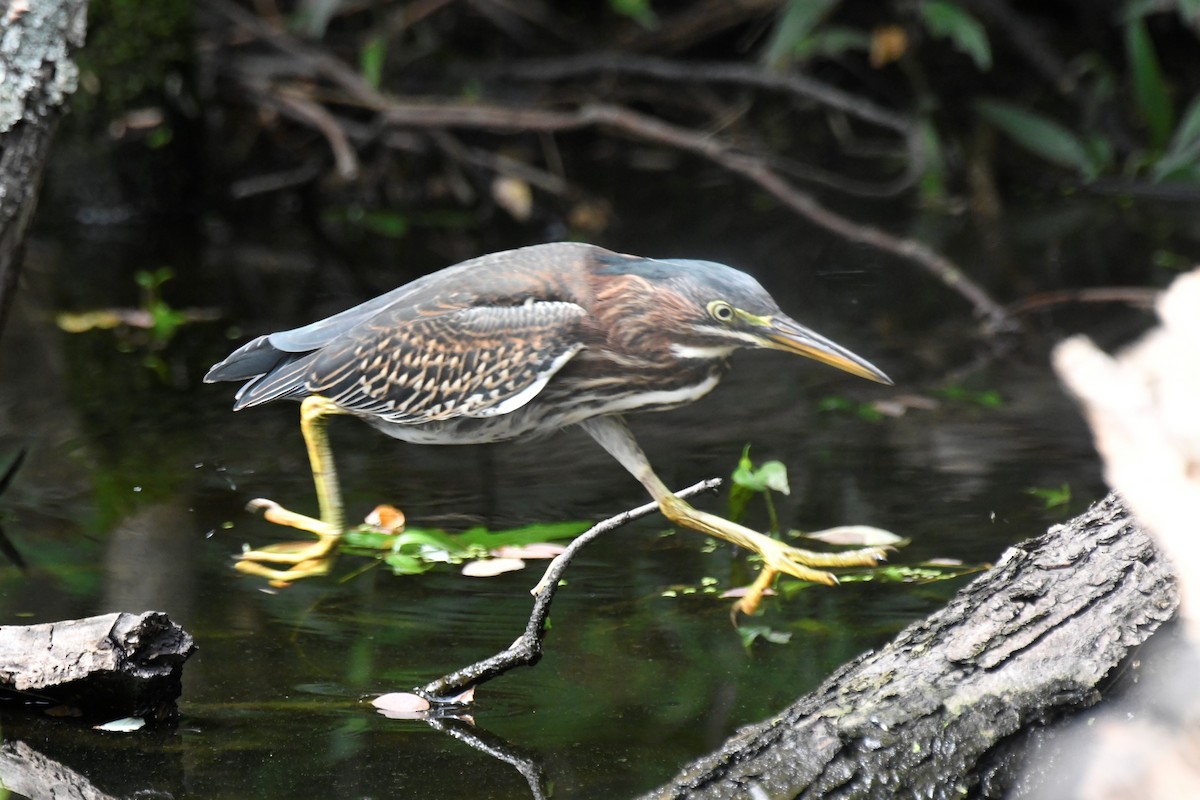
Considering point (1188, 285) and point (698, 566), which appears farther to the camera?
point (698, 566)

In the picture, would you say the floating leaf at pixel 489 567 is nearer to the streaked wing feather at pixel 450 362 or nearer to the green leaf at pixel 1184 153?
the streaked wing feather at pixel 450 362

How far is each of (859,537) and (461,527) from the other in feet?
3.73

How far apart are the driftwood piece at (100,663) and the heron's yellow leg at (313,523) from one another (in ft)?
2.64

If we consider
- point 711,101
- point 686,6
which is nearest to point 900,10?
point 711,101

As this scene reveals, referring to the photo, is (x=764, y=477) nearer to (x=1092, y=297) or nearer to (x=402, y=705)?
(x=402, y=705)

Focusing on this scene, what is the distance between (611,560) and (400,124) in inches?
199

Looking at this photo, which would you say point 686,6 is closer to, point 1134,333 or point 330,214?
point 330,214

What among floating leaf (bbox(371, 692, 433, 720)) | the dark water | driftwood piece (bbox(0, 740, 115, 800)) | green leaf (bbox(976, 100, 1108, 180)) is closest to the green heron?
the dark water

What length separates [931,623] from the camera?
103 inches

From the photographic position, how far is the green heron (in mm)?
3461

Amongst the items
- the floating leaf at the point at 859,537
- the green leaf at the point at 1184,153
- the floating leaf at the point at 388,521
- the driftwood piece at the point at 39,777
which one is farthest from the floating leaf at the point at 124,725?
the green leaf at the point at 1184,153

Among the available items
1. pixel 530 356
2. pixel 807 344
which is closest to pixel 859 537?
pixel 807 344

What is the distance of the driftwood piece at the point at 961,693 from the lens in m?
2.37

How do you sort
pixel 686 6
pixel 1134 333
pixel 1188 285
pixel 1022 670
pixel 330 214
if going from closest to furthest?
pixel 1188 285
pixel 1022 670
pixel 1134 333
pixel 330 214
pixel 686 6
